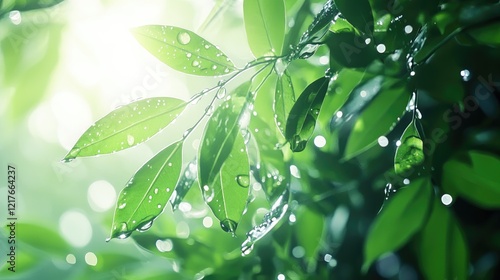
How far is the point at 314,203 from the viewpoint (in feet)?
1.57

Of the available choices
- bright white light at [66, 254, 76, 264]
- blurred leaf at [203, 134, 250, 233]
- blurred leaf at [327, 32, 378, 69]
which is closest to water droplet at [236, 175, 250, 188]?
blurred leaf at [203, 134, 250, 233]

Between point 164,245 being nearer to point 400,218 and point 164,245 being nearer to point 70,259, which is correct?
point 70,259

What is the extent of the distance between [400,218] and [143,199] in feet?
0.70

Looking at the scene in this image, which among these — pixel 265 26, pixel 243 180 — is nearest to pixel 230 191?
pixel 243 180

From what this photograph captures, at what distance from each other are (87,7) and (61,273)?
0.75 ft

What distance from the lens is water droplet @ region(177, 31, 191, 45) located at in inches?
14.6

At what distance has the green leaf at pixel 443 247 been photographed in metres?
0.44

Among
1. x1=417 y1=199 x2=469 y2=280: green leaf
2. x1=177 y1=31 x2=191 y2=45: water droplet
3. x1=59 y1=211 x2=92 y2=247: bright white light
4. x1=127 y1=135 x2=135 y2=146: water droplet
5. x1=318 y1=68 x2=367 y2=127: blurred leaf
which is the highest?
x1=177 y1=31 x2=191 y2=45: water droplet

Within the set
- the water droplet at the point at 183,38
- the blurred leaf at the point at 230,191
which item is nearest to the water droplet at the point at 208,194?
the blurred leaf at the point at 230,191

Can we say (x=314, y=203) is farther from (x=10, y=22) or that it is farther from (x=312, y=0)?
(x=10, y=22)

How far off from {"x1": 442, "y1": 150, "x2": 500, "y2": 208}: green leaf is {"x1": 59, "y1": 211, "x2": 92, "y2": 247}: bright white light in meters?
0.30

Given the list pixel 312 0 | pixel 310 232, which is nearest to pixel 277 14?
pixel 312 0

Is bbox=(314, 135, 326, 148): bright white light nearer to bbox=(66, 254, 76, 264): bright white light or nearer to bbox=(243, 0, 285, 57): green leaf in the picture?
bbox=(243, 0, 285, 57): green leaf

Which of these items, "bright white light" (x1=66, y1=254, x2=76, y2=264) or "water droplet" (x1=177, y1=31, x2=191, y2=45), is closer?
"water droplet" (x1=177, y1=31, x2=191, y2=45)
